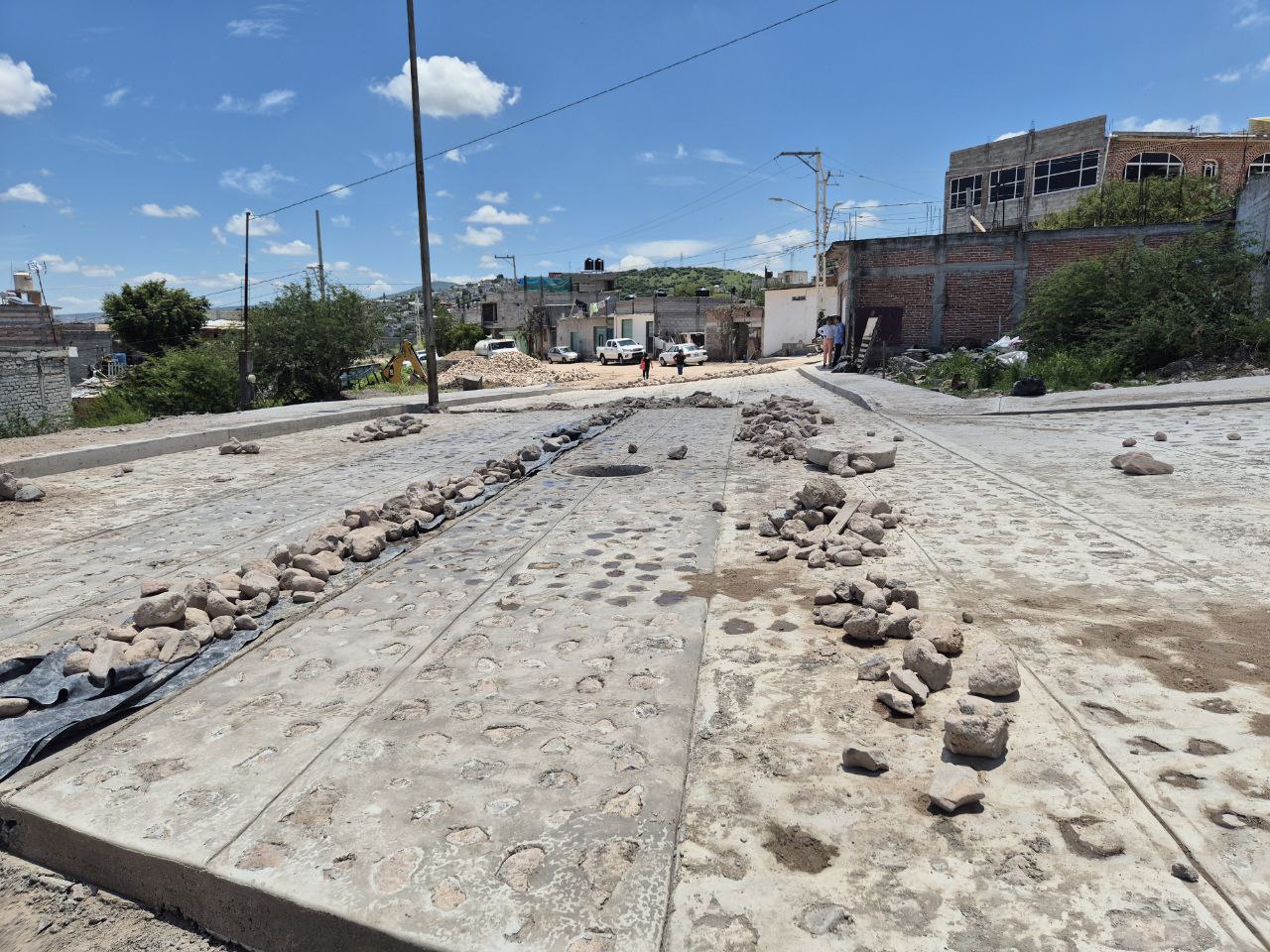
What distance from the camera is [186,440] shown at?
36.3ft

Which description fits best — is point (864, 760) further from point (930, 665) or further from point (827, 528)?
point (827, 528)

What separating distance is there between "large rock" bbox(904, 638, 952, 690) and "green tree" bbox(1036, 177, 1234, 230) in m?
34.1

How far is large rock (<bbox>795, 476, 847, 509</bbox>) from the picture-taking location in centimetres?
538

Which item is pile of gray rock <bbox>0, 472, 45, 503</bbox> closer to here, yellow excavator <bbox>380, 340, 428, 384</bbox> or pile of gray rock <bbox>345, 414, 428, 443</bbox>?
pile of gray rock <bbox>345, 414, 428, 443</bbox>

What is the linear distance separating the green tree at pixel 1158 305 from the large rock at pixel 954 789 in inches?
667

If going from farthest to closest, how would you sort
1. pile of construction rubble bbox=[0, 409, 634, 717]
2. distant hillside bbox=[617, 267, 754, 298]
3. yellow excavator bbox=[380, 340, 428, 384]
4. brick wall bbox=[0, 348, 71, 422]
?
distant hillside bbox=[617, 267, 754, 298], yellow excavator bbox=[380, 340, 428, 384], brick wall bbox=[0, 348, 71, 422], pile of construction rubble bbox=[0, 409, 634, 717]

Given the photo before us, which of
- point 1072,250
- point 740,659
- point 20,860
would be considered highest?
point 1072,250

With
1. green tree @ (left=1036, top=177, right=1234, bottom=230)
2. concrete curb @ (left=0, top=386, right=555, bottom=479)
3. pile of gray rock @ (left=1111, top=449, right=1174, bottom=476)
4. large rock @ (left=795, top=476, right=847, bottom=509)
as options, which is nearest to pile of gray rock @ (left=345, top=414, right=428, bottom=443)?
concrete curb @ (left=0, top=386, right=555, bottom=479)

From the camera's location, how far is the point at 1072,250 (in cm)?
2395

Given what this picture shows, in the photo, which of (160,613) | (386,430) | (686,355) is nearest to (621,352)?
(686,355)

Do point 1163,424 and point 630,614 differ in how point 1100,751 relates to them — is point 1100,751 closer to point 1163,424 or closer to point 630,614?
point 630,614

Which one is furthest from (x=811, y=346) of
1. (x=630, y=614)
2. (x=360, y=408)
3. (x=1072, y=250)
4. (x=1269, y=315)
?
(x=630, y=614)

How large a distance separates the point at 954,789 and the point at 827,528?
2.93 metres

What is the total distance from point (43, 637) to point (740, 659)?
3.46 m
